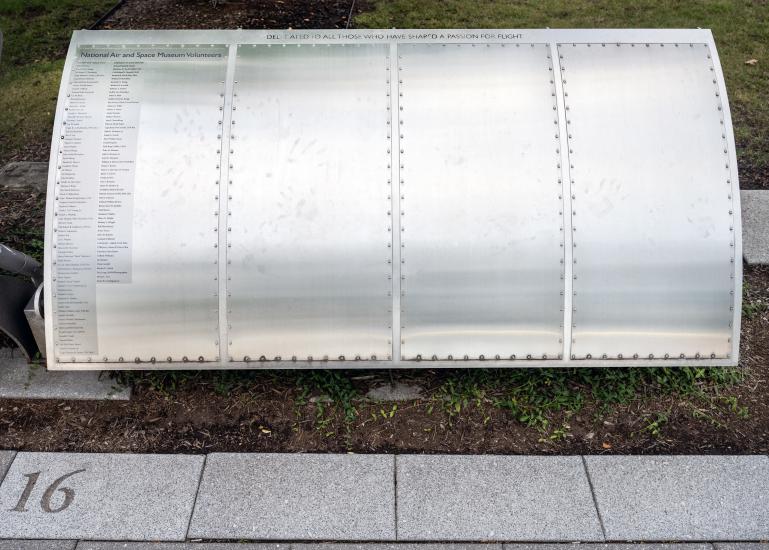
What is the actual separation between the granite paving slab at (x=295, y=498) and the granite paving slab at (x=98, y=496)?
14cm

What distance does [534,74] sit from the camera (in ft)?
15.2

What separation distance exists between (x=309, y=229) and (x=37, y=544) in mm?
2372

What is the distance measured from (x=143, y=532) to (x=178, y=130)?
2.51 m

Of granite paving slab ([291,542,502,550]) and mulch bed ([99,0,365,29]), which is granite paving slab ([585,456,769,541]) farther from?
mulch bed ([99,0,365,29])

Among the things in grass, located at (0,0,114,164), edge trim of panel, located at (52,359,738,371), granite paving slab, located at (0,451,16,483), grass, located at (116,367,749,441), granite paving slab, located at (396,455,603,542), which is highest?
grass, located at (0,0,114,164)

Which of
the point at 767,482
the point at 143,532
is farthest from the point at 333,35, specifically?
the point at 767,482

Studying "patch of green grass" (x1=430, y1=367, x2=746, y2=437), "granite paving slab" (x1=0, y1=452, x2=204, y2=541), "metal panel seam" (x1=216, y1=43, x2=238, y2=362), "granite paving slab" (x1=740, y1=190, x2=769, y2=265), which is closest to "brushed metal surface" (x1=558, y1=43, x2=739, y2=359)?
"patch of green grass" (x1=430, y1=367, x2=746, y2=437)

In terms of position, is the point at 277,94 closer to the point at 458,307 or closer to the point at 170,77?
the point at 170,77

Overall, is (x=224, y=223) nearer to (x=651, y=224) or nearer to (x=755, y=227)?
(x=651, y=224)

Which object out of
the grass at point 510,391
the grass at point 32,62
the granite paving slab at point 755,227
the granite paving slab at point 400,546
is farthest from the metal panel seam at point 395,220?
the grass at point 32,62

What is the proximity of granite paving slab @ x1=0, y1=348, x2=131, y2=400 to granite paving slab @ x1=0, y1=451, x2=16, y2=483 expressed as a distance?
0.52 metres

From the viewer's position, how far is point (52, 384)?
4.84 meters

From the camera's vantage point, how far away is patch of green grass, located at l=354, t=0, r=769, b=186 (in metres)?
9.35

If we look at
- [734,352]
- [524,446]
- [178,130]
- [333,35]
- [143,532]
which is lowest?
[143,532]
